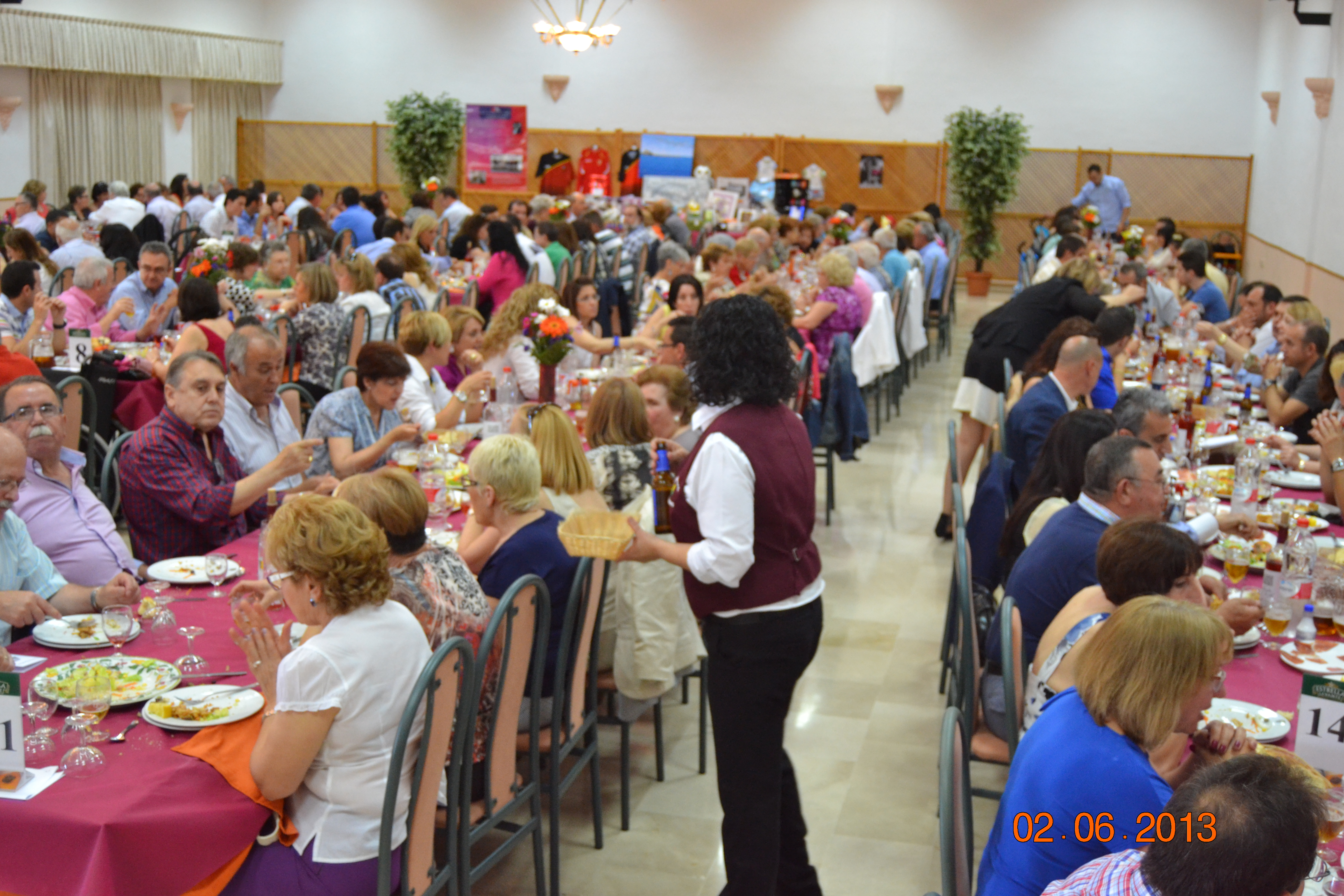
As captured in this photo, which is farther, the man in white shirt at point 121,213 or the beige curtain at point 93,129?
the beige curtain at point 93,129

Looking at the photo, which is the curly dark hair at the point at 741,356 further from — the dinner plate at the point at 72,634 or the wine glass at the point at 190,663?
the dinner plate at the point at 72,634

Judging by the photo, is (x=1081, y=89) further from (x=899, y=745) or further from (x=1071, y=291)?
(x=899, y=745)

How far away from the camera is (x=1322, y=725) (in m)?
2.45

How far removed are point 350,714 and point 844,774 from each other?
2302 mm

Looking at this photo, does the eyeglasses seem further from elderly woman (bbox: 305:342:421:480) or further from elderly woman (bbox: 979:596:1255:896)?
elderly woman (bbox: 979:596:1255:896)

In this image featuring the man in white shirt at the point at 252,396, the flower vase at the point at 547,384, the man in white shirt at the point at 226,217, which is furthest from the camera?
the man in white shirt at the point at 226,217

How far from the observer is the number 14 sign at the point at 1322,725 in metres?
2.41

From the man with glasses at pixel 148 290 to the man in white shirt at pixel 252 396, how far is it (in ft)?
10.6

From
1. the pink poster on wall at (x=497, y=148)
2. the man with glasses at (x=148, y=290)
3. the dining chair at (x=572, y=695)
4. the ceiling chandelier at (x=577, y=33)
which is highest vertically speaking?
the ceiling chandelier at (x=577, y=33)

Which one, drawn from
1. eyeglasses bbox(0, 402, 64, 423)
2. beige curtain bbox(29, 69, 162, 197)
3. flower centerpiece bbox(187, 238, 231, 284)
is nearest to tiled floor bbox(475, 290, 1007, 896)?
eyeglasses bbox(0, 402, 64, 423)

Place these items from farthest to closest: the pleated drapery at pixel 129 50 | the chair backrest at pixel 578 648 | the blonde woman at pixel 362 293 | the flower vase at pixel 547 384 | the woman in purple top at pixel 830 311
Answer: the pleated drapery at pixel 129 50
the woman in purple top at pixel 830 311
the blonde woman at pixel 362 293
the flower vase at pixel 547 384
the chair backrest at pixel 578 648

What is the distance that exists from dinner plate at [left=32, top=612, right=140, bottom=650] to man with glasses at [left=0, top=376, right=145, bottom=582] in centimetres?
45

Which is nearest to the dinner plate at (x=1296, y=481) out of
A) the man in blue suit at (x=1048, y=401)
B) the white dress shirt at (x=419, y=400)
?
the man in blue suit at (x=1048, y=401)

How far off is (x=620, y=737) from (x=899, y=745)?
1049 mm
